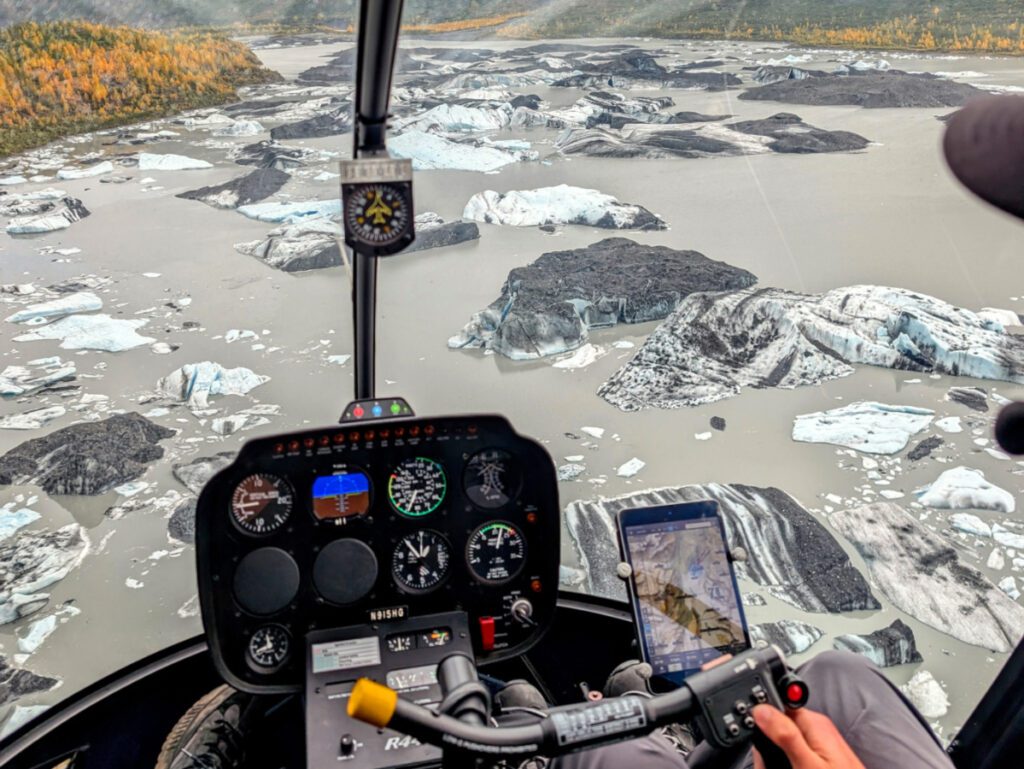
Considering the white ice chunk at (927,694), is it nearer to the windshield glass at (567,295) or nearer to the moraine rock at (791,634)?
the windshield glass at (567,295)

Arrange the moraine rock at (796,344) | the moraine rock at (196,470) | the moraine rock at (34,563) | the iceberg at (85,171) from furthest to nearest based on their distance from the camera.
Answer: the iceberg at (85,171)
the moraine rock at (796,344)
the moraine rock at (196,470)
the moraine rock at (34,563)

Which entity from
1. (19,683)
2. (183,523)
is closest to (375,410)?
(183,523)

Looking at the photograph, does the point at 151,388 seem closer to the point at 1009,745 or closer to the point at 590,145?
the point at 590,145

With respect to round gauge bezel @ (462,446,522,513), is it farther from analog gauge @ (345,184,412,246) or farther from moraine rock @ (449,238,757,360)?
moraine rock @ (449,238,757,360)

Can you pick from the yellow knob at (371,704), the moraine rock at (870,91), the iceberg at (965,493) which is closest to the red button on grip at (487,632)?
the yellow knob at (371,704)

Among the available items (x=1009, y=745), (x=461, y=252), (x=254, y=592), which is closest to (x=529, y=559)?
(x=254, y=592)

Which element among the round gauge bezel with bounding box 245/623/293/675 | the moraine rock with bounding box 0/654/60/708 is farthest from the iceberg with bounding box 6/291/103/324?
the round gauge bezel with bounding box 245/623/293/675
